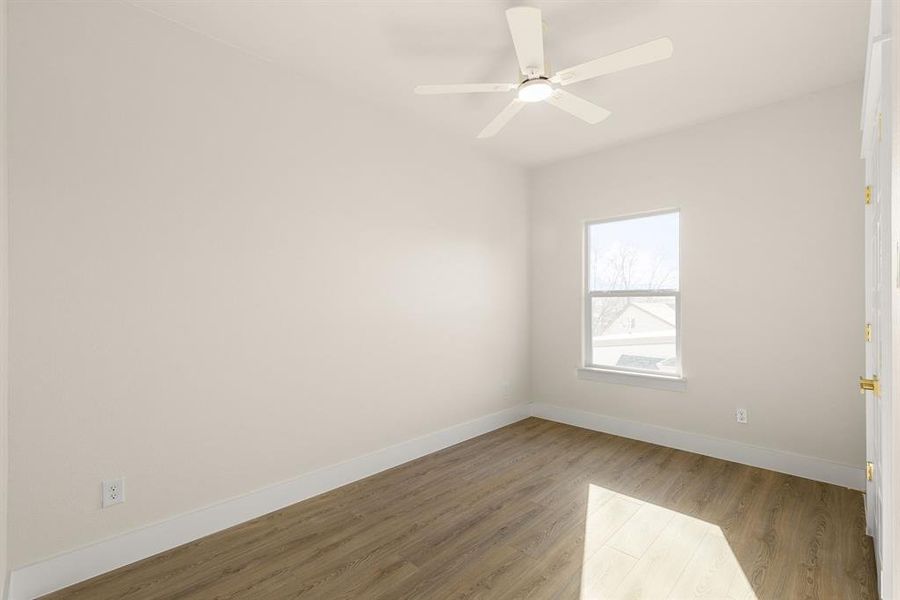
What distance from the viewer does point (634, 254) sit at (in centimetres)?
404

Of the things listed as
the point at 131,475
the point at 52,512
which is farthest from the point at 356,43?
the point at 52,512

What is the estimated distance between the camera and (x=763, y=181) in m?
3.24

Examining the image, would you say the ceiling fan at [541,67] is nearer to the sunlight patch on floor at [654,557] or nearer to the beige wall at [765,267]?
the beige wall at [765,267]

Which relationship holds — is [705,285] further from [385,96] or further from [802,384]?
[385,96]

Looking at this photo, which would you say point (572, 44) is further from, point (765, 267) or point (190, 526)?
point (190, 526)

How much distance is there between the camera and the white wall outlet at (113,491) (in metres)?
2.04

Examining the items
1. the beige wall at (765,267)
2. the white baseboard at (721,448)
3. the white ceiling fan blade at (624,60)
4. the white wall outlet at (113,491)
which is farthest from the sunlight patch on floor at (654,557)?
the white ceiling fan blade at (624,60)

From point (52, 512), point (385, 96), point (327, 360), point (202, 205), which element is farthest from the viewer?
point (385, 96)

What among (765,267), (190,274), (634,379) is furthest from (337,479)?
(765,267)

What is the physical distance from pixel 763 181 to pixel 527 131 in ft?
6.15

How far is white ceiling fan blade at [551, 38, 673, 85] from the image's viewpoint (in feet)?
6.05

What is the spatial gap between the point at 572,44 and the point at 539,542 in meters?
2.82

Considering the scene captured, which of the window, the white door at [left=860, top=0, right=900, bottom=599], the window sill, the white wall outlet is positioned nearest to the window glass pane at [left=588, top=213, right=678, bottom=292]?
the window

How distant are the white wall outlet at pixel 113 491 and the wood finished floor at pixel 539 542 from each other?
1.09 ft
